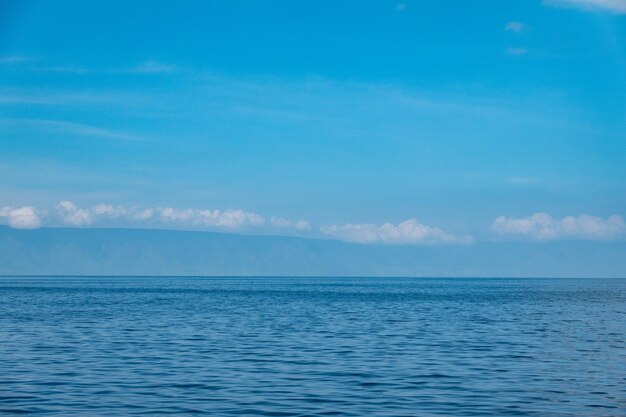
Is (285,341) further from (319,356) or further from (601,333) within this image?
(601,333)

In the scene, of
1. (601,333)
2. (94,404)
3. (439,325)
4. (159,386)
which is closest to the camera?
(94,404)

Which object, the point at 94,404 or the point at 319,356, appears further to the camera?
the point at 319,356

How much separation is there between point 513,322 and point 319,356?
27.0 m

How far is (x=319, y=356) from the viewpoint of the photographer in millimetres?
34781

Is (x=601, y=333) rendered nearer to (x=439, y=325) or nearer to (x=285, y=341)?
(x=439, y=325)

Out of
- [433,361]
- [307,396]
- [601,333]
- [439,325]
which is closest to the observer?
[307,396]

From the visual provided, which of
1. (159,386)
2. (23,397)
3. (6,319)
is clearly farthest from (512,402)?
(6,319)

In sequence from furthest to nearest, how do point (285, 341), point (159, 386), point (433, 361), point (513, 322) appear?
1. point (513, 322)
2. point (285, 341)
3. point (433, 361)
4. point (159, 386)

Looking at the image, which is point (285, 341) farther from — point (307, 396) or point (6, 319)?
point (6, 319)

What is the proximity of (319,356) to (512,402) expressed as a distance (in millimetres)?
11944

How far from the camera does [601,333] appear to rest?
48.4 meters

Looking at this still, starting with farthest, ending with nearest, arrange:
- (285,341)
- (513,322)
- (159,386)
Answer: (513,322)
(285,341)
(159,386)

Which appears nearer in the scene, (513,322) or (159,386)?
(159,386)

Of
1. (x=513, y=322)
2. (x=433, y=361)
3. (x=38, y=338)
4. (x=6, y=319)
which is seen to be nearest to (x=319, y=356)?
(x=433, y=361)
